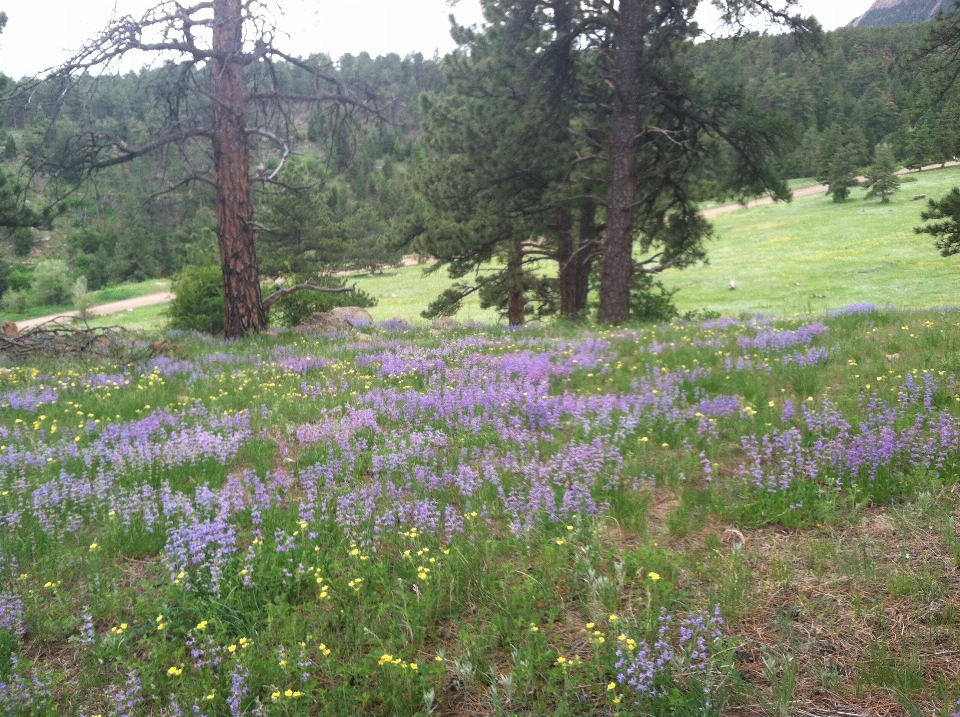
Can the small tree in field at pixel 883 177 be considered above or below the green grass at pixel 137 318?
above

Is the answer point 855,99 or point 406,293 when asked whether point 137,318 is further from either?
point 855,99

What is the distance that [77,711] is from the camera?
2770mm

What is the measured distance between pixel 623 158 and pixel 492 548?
11.6m

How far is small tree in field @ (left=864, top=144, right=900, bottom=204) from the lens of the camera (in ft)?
172

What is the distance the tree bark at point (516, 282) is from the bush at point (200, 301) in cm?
913

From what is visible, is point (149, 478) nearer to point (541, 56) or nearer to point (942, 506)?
point (942, 506)

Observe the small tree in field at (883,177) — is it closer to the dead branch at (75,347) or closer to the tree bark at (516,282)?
the tree bark at (516,282)

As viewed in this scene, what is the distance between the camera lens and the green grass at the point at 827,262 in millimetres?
31625

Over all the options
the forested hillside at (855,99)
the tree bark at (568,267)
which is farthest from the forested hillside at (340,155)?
the tree bark at (568,267)

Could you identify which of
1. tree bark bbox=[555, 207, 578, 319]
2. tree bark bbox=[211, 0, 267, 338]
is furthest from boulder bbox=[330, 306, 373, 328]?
tree bark bbox=[211, 0, 267, 338]

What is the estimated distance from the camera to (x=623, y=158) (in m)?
13.4

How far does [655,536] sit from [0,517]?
14.0 ft

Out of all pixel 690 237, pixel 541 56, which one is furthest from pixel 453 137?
pixel 690 237

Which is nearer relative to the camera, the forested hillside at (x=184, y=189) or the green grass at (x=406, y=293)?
the forested hillside at (x=184, y=189)
